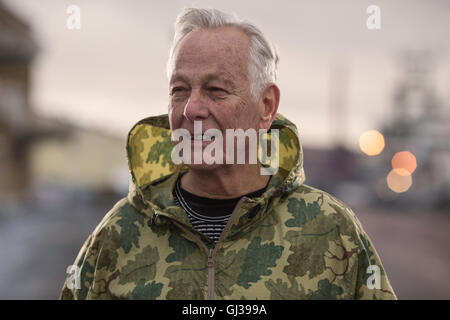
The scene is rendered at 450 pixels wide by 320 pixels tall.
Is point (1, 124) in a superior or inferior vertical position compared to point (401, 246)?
superior

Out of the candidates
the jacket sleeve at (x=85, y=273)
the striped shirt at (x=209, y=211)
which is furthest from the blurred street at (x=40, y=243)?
the striped shirt at (x=209, y=211)

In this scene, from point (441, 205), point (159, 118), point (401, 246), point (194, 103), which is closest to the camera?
point (194, 103)

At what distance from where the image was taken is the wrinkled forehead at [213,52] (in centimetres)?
244

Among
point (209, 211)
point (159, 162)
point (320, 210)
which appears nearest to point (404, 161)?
point (159, 162)

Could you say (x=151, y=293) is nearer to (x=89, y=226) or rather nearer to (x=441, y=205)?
(x=89, y=226)

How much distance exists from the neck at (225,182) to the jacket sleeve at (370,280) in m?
0.59

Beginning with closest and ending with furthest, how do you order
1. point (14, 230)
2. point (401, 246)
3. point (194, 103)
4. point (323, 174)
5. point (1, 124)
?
point (194, 103) → point (401, 246) → point (14, 230) → point (1, 124) → point (323, 174)

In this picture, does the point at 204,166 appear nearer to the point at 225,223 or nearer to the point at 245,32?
the point at 225,223

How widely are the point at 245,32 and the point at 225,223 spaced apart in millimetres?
890

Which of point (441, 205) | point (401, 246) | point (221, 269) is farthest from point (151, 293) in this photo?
point (441, 205)

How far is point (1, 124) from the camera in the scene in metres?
21.8

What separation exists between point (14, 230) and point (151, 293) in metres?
19.2

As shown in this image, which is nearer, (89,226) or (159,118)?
(159,118)

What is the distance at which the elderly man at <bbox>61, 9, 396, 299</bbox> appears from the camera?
2.44 meters
